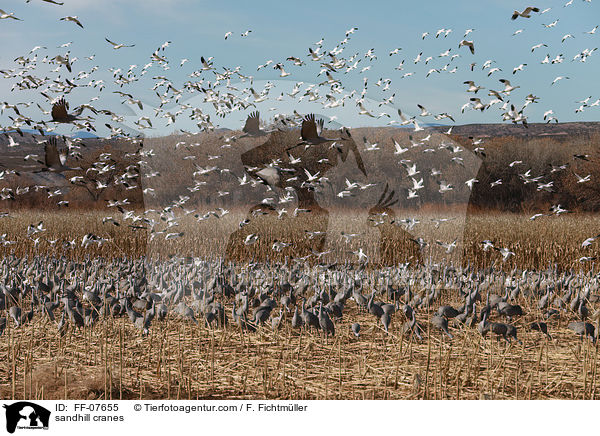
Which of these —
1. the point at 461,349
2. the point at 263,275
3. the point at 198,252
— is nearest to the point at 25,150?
→ the point at 198,252

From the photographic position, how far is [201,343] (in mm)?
5180

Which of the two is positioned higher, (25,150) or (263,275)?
(25,150)

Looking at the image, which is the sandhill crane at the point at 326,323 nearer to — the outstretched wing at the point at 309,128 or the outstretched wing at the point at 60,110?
the outstretched wing at the point at 309,128

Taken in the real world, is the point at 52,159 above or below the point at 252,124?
below

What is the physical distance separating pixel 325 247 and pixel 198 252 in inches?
108

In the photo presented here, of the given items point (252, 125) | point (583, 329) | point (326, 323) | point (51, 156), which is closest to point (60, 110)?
point (51, 156)

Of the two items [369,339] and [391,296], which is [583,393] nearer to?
[369,339]

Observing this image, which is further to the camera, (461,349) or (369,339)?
(369,339)
